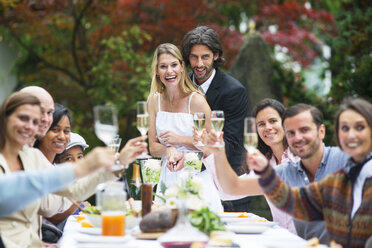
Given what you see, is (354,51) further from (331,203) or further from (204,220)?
(204,220)

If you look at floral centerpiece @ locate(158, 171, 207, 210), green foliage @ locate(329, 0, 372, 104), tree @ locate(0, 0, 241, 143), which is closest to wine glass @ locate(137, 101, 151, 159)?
floral centerpiece @ locate(158, 171, 207, 210)

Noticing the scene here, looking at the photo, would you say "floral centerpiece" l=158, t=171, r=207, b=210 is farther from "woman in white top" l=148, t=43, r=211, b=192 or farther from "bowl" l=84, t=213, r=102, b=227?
"woman in white top" l=148, t=43, r=211, b=192

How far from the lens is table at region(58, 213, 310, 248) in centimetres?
279

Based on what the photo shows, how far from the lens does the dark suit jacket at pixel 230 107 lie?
5.15m

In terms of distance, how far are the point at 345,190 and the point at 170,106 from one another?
2.22 meters

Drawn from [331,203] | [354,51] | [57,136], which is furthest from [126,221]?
[354,51]

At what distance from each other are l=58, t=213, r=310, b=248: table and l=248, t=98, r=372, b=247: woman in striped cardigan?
0.63 feet

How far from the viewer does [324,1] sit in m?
12.0

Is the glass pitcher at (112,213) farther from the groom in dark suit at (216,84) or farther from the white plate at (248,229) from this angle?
the groom in dark suit at (216,84)

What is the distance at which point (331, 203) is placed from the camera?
3014mm

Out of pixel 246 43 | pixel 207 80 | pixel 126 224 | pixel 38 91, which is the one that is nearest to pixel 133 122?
pixel 246 43

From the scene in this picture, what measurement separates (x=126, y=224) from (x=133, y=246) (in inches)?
16.6

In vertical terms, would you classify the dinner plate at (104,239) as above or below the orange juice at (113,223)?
below

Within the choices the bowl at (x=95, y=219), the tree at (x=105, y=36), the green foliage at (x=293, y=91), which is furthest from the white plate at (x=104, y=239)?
the tree at (x=105, y=36)
